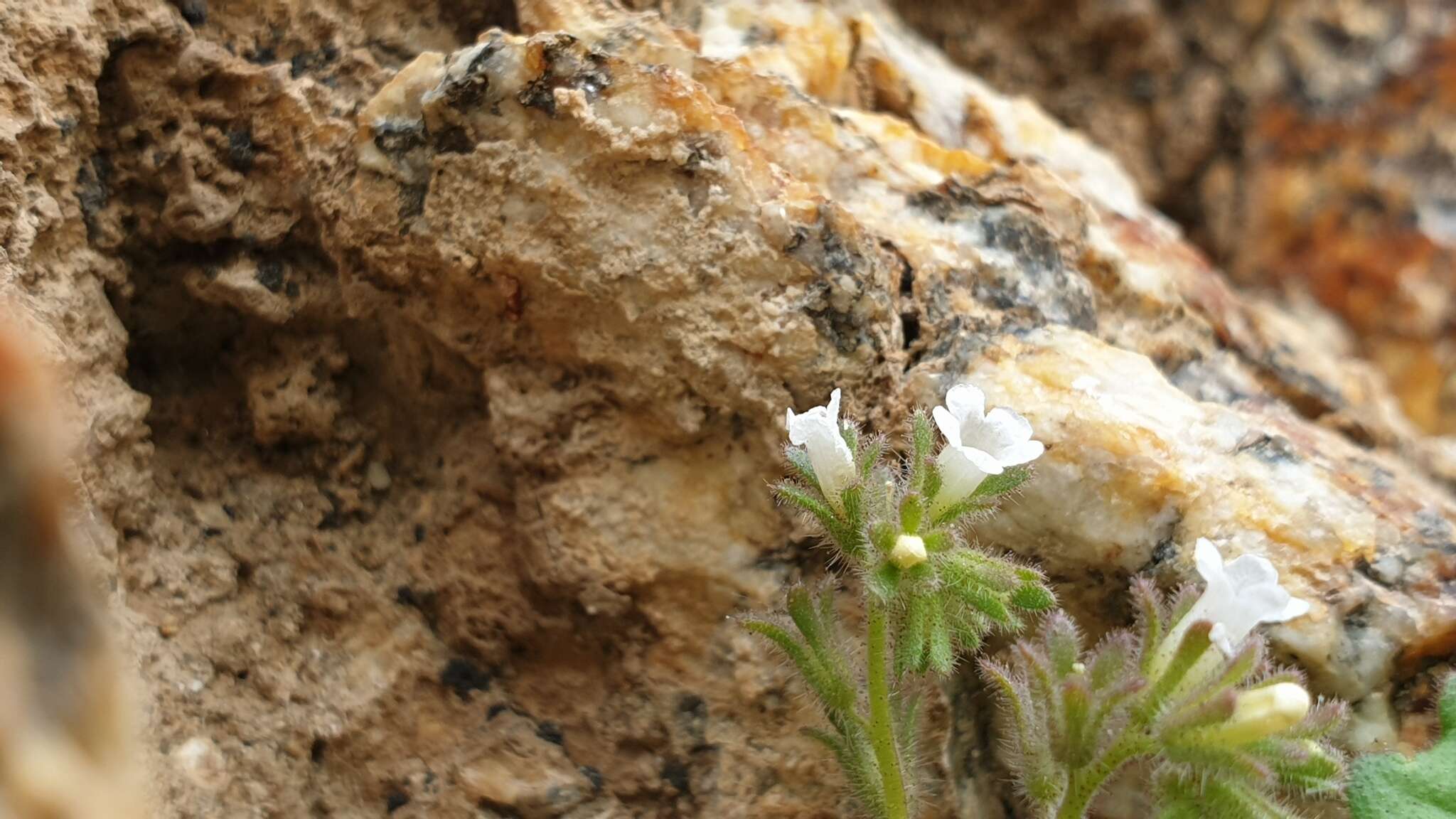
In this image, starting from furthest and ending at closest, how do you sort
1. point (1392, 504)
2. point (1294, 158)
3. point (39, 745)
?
point (1294, 158), point (1392, 504), point (39, 745)

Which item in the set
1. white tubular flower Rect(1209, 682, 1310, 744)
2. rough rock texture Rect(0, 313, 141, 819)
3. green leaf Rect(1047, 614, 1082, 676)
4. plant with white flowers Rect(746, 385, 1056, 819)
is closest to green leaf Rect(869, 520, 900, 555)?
plant with white flowers Rect(746, 385, 1056, 819)

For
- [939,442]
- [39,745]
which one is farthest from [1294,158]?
[39,745]

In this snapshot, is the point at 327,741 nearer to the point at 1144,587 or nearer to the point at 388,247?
the point at 388,247

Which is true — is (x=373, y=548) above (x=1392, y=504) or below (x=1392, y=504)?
below

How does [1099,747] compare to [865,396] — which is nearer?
[1099,747]

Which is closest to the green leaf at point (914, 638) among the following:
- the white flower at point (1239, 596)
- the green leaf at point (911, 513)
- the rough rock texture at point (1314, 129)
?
the green leaf at point (911, 513)

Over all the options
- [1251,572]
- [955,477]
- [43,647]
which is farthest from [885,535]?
[43,647]
